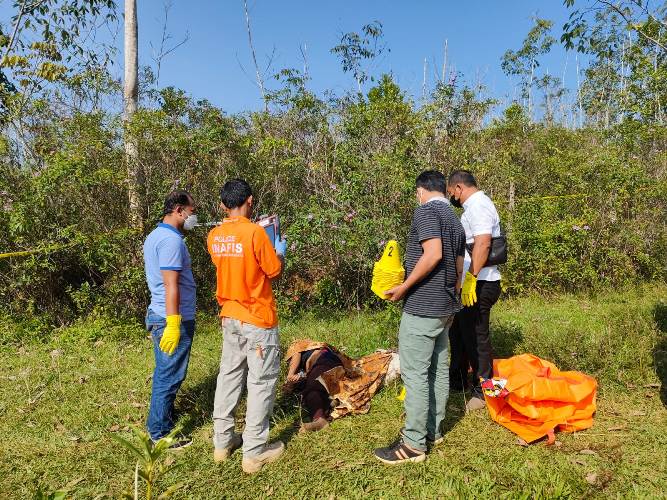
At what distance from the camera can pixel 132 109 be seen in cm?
617

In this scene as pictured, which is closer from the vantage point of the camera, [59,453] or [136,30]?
[59,453]

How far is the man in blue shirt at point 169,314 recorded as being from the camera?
2986 millimetres

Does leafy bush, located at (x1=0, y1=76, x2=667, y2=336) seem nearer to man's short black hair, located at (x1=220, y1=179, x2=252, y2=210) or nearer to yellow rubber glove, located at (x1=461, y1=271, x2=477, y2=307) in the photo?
yellow rubber glove, located at (x1=461, y1=271, x2=477, y2=307)

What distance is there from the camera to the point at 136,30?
644 cm

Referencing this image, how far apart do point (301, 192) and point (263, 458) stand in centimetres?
419

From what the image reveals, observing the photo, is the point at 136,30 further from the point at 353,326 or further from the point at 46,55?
the point at 353,326

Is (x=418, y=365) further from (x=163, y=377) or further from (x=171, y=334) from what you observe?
(x=163, y=377)

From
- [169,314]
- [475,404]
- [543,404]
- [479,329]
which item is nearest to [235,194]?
[169,314]

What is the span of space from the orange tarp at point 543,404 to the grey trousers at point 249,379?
63.6 inches

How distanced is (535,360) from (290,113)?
526cm

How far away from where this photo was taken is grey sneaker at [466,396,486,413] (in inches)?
137

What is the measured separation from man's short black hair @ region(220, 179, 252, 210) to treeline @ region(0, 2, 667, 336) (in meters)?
2.54

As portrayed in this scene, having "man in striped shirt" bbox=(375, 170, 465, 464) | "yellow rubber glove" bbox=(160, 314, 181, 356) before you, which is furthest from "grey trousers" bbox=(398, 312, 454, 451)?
"yellow rubber glove" bbox=(160, 314, 181, 356)

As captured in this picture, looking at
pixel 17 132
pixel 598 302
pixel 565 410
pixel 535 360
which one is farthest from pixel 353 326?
pixel 17 132
